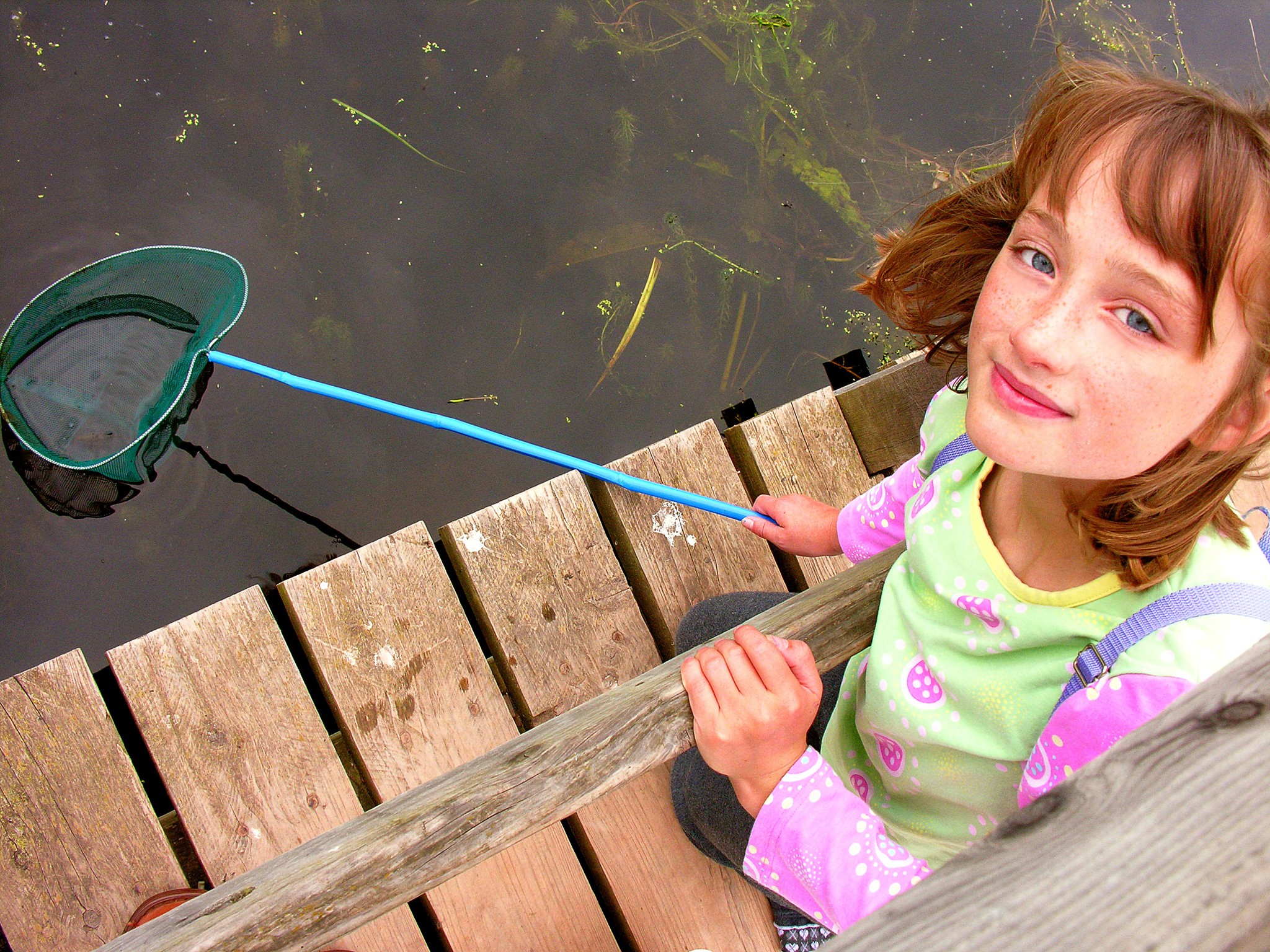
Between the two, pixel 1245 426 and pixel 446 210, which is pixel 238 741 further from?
pixel 1245 426

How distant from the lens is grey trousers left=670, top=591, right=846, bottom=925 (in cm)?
156

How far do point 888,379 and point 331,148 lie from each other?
194cm

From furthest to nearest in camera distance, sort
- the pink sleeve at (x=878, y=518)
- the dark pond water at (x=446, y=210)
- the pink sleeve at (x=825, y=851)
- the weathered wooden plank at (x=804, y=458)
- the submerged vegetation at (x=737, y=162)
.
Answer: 1. the submerged vegetation at (x=737, y=162)
2. the dark pond water at (x=446, y=210)
3. the weathered wooden plank at (x=804, y=458)
4. the pink sleeve at (x=878, y=518)
5. the pink sleeve at (x=825, y=851)

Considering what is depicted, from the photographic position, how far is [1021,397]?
3.10 ft

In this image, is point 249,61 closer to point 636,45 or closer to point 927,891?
point 636,45

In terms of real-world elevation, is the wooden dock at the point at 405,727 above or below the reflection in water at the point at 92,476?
below

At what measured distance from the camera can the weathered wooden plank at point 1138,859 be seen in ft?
1.83

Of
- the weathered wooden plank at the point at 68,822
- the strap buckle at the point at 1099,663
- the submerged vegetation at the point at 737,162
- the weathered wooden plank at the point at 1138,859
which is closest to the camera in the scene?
the weathered wooden plank at the point at 1138,859

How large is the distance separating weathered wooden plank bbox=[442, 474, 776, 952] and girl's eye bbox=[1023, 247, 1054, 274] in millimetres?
1200

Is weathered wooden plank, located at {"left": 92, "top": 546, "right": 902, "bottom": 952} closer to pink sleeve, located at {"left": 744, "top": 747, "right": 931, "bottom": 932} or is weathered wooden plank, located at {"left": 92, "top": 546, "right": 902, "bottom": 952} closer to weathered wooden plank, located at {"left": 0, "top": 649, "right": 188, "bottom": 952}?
pink sleeve, located at {"left": 744, "top": 747, "right": 931, "bottom": 932}

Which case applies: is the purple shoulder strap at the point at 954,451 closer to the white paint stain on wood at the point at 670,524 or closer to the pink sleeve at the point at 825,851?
the pink sleeve at the point at 825,851

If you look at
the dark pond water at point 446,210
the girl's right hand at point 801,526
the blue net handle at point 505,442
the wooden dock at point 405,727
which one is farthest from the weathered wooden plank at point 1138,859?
the dark pond water at point 446,210

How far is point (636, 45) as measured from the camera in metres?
2.85

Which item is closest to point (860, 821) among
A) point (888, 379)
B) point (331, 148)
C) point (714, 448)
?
point (714, 448)
